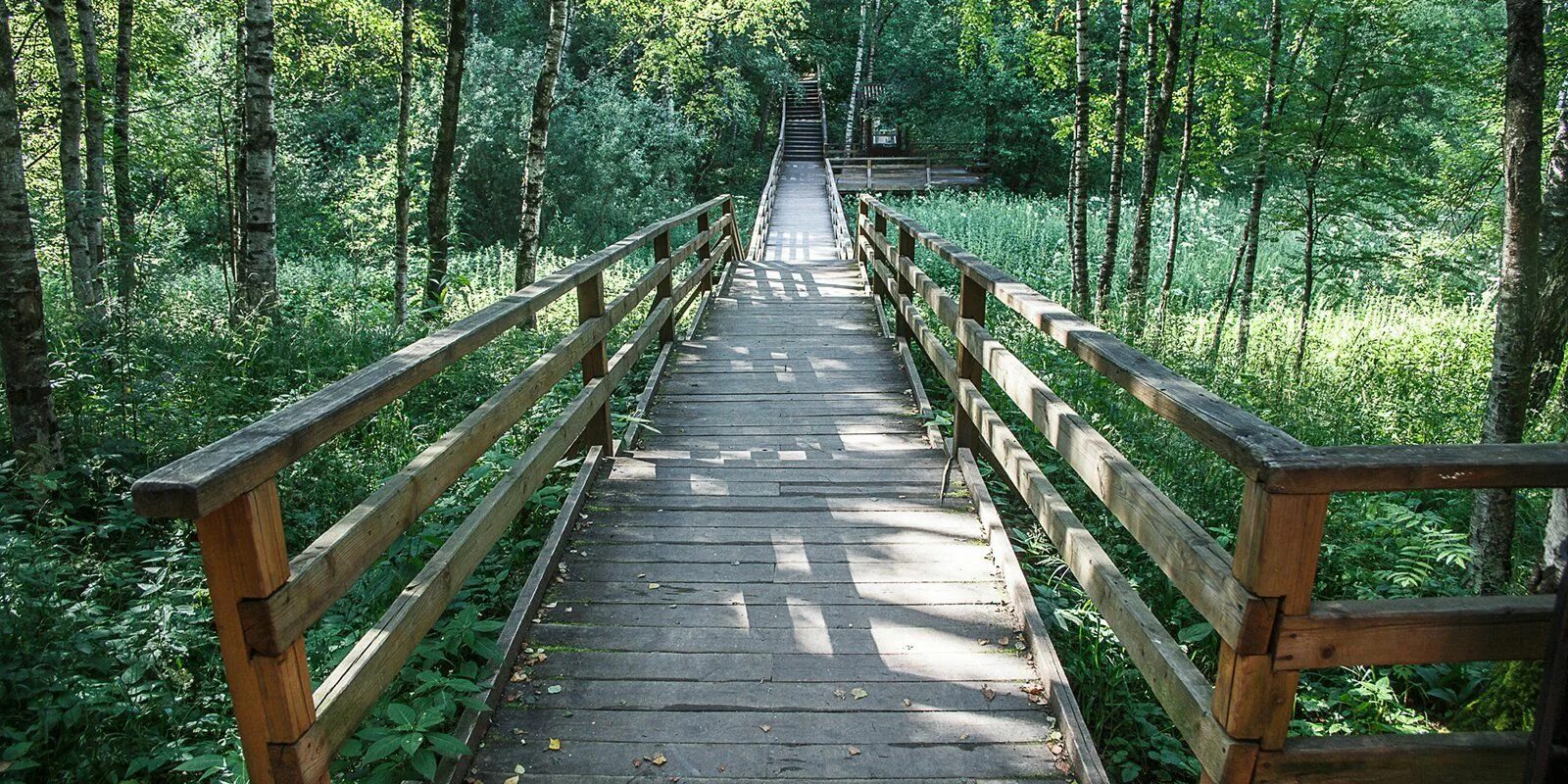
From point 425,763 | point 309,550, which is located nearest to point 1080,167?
point 425,763

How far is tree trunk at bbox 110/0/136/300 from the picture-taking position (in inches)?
375

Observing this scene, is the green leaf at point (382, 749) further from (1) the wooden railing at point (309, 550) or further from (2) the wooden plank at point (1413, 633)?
(2) the wooden plank at point (1413, 633)

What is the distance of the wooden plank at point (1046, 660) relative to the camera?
107 inches

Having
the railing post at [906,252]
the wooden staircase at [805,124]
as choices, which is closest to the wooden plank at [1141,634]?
the railing post at [906,252]

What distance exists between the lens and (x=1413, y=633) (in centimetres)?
188

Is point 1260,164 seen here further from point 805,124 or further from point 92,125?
point 805,124

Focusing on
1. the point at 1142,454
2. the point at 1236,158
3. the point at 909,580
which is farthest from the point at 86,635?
the point at 1236,158

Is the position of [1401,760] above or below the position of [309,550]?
below

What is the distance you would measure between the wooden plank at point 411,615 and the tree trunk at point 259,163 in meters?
5.16

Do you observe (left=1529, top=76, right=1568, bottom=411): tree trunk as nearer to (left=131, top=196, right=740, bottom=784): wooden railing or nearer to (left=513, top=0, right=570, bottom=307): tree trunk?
(left=131, top=196, right=740, bottom=784): wooden railing

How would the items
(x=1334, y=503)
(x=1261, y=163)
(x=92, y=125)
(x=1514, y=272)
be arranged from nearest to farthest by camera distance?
(x=1514, y=272) < (x=1334, y=503) < (x=92, y=125) < (x=1261, y=163)

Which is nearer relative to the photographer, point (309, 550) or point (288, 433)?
point (288, 433)

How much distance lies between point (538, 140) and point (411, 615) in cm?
880

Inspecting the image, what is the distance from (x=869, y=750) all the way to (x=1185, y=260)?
Answer: 1681cm
